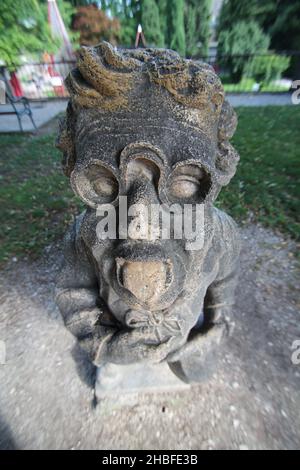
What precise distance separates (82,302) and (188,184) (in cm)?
88

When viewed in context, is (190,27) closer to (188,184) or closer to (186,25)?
(186,25)

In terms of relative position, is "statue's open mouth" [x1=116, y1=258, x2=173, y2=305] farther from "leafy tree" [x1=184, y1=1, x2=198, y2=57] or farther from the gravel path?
"leafy tree" [x1=184, y1=1, x2=198, y2=57]

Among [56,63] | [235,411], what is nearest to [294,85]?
[56,63]

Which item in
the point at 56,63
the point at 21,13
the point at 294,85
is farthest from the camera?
the point at 56,63

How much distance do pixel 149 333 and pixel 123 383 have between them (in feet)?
2.77

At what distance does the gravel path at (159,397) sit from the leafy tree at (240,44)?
1531 centimetres

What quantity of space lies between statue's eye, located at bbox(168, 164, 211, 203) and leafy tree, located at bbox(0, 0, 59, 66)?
22.3ft

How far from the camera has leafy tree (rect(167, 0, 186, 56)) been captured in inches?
686

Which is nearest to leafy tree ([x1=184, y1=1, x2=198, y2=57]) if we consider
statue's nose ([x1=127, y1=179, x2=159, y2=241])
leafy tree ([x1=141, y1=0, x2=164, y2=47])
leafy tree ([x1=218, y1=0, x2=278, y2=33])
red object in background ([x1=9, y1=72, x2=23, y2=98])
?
leafy tree ([x1=141, y1=0, x2=164, y2=47])

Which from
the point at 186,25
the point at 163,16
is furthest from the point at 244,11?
the point at 163,16

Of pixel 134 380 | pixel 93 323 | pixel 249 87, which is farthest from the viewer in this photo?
pixel 249 87

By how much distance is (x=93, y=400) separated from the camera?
7.07ft

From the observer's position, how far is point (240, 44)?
1569 cm
